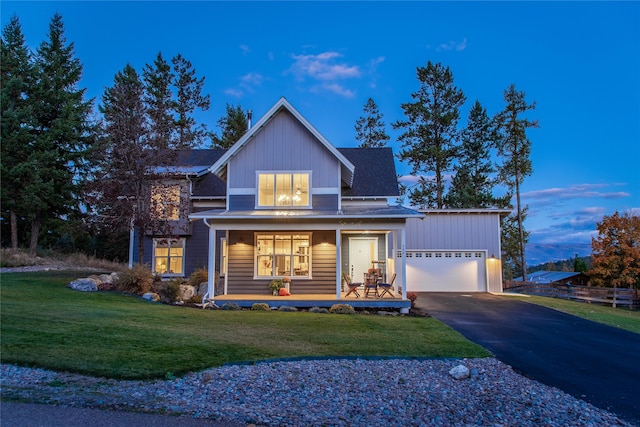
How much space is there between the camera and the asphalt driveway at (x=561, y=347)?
6.10m

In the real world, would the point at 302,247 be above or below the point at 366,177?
below

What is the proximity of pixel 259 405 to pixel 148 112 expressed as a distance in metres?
16.3

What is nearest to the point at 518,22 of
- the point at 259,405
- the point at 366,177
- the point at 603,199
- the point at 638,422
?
the point at 366,177

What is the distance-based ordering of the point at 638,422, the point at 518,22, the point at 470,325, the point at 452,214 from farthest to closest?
the point at 452,214 → the point at 518,22 → the point at 470,325 → the point at 638,422

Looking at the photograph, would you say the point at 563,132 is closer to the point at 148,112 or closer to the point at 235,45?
the point at 235,45

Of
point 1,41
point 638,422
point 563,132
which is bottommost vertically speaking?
point 638,422

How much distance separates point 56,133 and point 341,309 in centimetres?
2273

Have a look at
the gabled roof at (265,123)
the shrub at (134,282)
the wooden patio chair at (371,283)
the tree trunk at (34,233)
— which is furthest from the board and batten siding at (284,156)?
the tree trunk at (34,233)

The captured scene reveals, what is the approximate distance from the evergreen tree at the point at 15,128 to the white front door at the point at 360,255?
1992 centimetres

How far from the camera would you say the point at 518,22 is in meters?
15.0

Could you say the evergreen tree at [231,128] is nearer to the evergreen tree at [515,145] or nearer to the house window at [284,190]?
the evergreen tree at [515,145]

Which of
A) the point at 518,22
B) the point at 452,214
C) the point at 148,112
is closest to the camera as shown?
the point at 518,22

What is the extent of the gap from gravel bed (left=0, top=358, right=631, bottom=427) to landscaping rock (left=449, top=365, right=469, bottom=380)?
76 millimetres

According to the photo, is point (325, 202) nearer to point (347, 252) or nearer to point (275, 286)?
point (347, 252)
